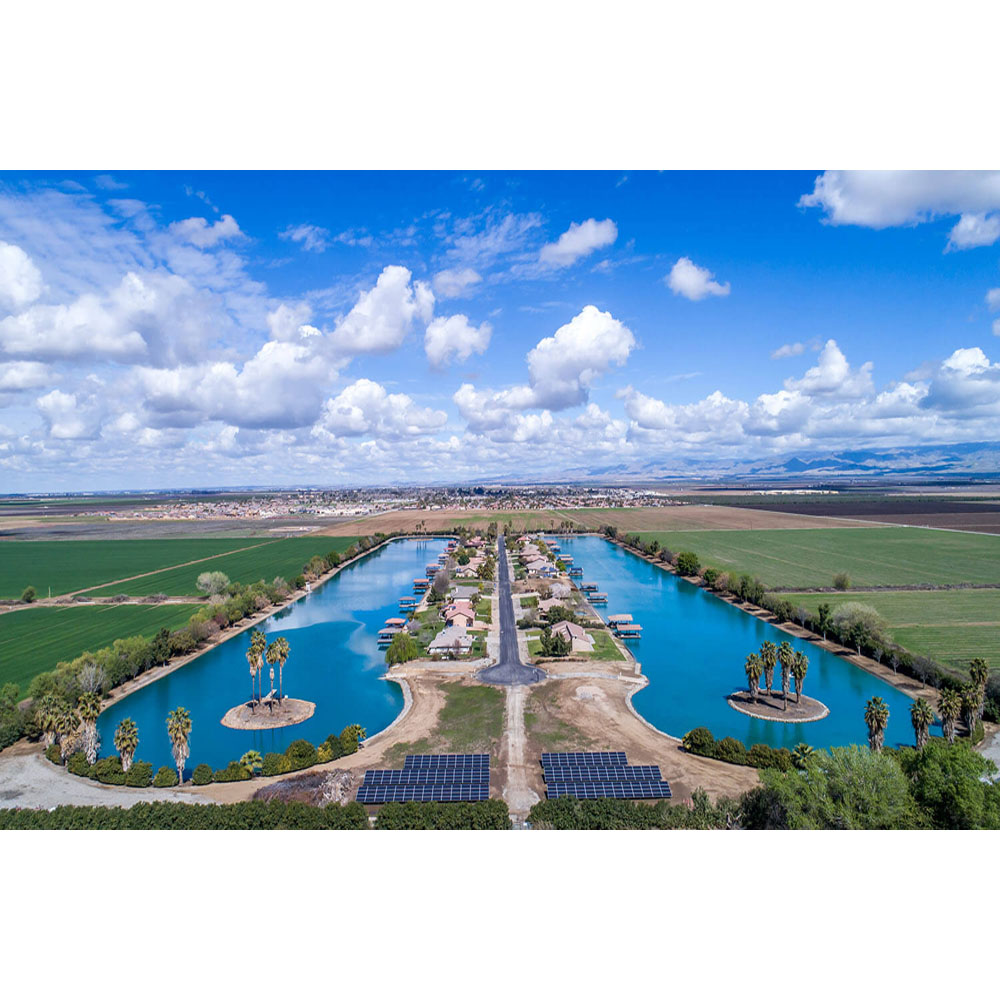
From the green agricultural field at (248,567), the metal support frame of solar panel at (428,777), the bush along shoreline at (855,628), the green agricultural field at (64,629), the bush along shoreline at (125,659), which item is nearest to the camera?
the metal support frame of solar panel at (428,777)

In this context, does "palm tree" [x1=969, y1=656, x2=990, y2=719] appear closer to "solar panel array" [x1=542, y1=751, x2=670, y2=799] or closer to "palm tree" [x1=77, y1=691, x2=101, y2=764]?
"solar panel array" [x1=542, y1=751, x2=670, y2=799]

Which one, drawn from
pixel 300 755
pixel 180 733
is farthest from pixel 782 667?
pixel 180 733

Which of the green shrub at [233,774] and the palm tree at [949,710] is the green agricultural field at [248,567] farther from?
the palm tree at [949,710]

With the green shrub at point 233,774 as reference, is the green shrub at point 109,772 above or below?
above

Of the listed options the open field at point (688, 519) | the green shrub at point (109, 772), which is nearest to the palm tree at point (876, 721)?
the green shrub at point (109, 772)

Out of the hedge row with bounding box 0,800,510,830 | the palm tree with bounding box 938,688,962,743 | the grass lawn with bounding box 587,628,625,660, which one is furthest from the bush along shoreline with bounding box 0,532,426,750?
the palm tree with bounding box 938,688,962,743
